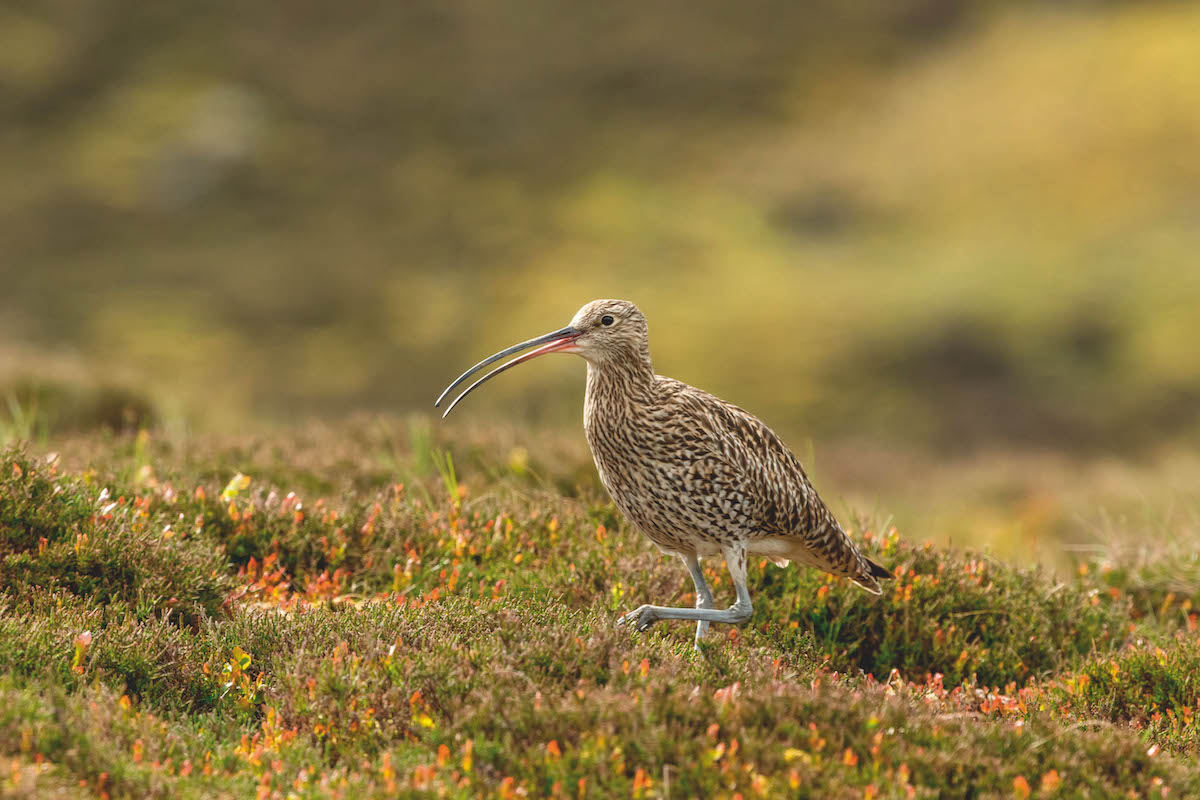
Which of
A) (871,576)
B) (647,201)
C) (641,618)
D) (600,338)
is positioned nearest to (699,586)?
(641,618)

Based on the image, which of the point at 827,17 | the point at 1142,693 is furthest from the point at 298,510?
the point at 827,17

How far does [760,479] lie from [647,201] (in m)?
33.7

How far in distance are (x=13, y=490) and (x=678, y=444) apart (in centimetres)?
359

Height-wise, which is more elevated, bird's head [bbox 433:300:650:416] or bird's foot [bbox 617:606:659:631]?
bird's head [bbox 433:300:650:416]

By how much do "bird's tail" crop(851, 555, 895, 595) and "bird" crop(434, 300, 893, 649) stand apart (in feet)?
1.16

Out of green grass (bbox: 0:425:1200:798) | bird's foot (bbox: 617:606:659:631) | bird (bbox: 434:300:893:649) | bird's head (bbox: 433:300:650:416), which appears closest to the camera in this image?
green grass (bbox: 0:425:1200:798)

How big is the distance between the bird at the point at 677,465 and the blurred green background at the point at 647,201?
15843 mm

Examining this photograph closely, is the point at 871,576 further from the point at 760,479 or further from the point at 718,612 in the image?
the point at 718,612

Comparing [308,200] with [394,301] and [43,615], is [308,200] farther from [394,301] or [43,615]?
[43,615]

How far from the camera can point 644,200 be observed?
39.7 meters

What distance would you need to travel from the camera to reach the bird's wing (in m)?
6.48

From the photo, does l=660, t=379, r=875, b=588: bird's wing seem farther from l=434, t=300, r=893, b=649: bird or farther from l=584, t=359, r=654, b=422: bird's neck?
l=584, t=359, r=654, b=422: bird's neck

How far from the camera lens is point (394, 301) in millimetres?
35500

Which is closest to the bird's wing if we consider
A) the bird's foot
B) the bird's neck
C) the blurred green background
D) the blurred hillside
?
the bird's neck
